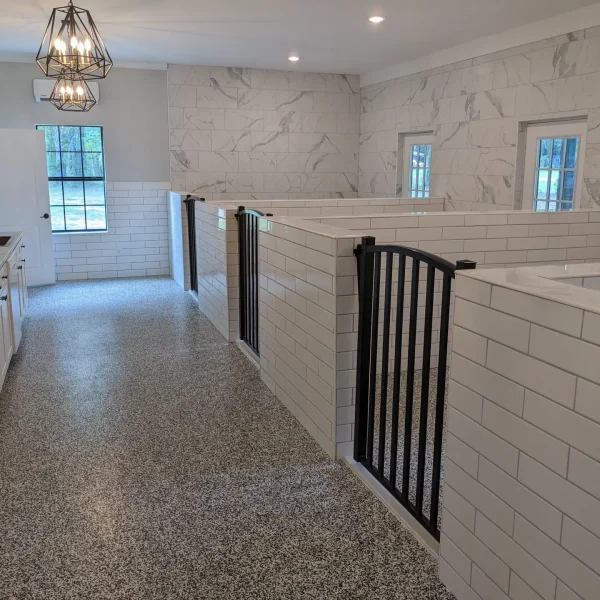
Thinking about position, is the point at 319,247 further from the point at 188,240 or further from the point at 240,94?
the point at 240,94

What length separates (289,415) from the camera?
3.75 m

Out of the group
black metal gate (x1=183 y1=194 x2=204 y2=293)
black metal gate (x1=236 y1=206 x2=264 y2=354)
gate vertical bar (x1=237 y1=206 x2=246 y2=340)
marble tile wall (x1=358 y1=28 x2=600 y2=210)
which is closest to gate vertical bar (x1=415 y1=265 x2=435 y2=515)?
black metal gate (x1=236 y1=206 x2=264 y2=354)

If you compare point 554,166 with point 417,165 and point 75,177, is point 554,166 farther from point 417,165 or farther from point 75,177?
point 75,177

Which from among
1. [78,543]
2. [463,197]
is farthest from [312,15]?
[78,543]

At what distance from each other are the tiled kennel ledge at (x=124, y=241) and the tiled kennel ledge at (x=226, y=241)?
2.50 metres

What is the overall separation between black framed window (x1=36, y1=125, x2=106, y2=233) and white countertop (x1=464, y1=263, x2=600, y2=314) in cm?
726

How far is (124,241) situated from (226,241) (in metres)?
3.99

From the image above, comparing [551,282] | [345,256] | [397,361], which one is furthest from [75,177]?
[551,282]

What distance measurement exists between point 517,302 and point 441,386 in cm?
62

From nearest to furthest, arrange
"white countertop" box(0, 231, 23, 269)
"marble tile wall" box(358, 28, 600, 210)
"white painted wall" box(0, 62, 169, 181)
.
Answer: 1. "white countertop" box(0, 231, 23, 269)
2. "marble tile wall" box(358, 28, 600, 210)
3. "white painted wall" box(0, 62, 169, 181)

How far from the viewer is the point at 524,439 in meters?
1.76

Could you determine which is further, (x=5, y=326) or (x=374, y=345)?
(x=5, y=326)

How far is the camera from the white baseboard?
7.97 ft

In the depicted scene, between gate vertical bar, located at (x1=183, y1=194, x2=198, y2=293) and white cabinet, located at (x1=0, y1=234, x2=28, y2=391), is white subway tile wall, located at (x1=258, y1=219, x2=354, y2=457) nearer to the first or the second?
white cabinet, located at (x1=0, y1=234, x2=28, y2=391)
